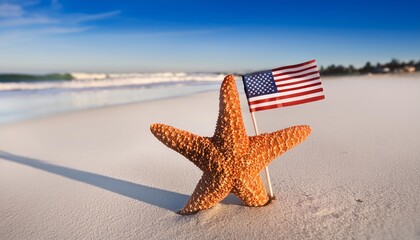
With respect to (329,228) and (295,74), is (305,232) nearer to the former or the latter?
(329,228)

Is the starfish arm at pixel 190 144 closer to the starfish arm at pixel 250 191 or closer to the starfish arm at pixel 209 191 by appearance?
the starfish arm at pixel 209 191

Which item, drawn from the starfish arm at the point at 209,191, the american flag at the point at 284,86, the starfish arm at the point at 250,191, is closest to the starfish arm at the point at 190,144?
the starfish arm at the point at 209,191

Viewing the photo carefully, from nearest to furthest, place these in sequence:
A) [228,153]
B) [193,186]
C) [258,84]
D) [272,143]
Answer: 1. [228,153]
2. [272,143]
3. [258,84]
4. [193,186]

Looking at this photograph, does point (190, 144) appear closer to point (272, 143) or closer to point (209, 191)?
point (209, 191)

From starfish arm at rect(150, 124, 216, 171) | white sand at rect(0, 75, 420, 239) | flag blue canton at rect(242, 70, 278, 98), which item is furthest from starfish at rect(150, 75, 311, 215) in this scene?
flag blue canton at rect(242, 70, 278, 98)

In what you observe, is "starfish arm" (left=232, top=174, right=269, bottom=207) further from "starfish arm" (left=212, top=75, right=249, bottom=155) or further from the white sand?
"starfish arm" (left=212, top=75, right=249, bottom=155)

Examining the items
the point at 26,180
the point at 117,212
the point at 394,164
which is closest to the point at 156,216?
the point at 117,212

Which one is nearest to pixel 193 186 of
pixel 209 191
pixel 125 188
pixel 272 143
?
pixel 125 188
